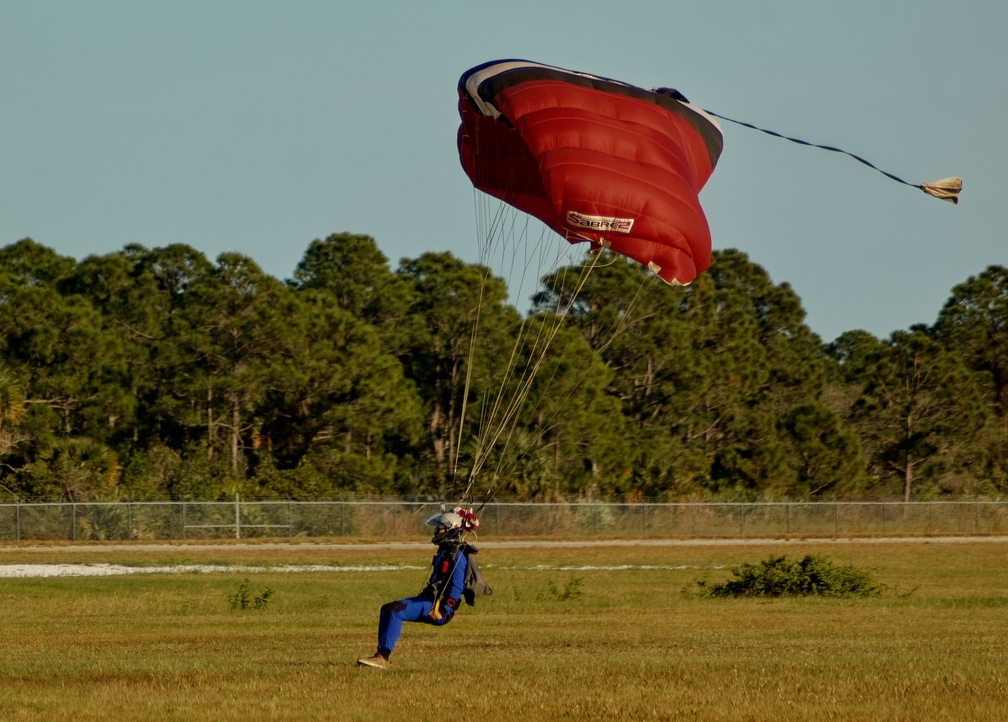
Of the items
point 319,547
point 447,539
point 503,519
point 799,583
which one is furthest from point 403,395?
point 447,539

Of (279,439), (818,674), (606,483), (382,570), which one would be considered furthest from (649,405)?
(818,674)

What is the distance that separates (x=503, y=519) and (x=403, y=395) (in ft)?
28.7

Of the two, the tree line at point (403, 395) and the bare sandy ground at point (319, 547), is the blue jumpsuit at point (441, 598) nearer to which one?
the bare sandy ground at point (319, 547)

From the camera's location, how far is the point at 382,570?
33.9m

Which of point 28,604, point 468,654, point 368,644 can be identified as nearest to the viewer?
point 468,654

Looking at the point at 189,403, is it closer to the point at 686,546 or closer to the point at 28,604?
the point at 686,546

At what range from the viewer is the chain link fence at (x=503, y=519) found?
4475 centimetres

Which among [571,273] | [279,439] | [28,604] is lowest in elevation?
[28,604]

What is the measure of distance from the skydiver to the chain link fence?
32.8m

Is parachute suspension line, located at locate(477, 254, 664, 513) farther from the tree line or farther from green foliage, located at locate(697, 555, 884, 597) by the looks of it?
green foliage, located at locate(697, 555, 884, 597)

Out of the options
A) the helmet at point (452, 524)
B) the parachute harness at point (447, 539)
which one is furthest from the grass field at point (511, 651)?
the helmet at point (452, 524)

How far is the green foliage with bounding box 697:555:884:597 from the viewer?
83.2 feet

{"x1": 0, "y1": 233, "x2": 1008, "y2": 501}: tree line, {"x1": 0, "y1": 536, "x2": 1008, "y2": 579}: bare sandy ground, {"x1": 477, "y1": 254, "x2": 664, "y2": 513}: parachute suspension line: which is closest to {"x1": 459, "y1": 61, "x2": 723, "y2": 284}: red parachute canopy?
{"x1": 477, "y1": 254, "x2": 664, "y2": 513}: parachute suspension line

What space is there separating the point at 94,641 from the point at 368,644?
12.2ft
